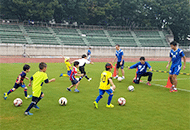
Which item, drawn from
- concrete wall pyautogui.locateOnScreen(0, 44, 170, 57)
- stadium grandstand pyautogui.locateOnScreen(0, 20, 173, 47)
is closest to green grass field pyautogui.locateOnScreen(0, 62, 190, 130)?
concrete wall pyautogui.locateOnScreen(0, 44, 170, 57)

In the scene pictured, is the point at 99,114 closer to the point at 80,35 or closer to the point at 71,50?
the point at 71,50

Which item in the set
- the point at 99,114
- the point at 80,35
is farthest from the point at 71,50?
the point at 99,114

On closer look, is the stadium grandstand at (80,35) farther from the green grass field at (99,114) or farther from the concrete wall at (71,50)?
the green grass field at (99,114)

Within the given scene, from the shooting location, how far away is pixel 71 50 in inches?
1763

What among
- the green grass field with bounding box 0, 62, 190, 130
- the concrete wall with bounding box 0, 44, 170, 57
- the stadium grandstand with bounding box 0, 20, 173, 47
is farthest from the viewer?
the stadium grandstand with bounding box 0, 20, 173, 47

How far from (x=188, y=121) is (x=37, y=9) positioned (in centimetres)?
4798

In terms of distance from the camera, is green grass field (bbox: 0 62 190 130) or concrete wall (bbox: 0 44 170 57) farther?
concrete wall (bbox: 0 44 170 57)

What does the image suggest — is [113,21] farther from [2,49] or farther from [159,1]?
[2,49]

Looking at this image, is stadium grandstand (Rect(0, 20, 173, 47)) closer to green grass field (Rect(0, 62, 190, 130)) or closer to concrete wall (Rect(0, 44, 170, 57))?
concrete wall (Rect(0, 44, 170, 57))

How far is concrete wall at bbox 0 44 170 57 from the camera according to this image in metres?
39.7

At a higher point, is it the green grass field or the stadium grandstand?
the stadium grandstand

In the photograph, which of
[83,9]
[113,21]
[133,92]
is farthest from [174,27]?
[133,92]

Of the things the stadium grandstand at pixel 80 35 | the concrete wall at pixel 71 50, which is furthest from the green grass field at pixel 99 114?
the stadium grandstand at pixel 80 35

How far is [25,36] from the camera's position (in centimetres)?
4494
